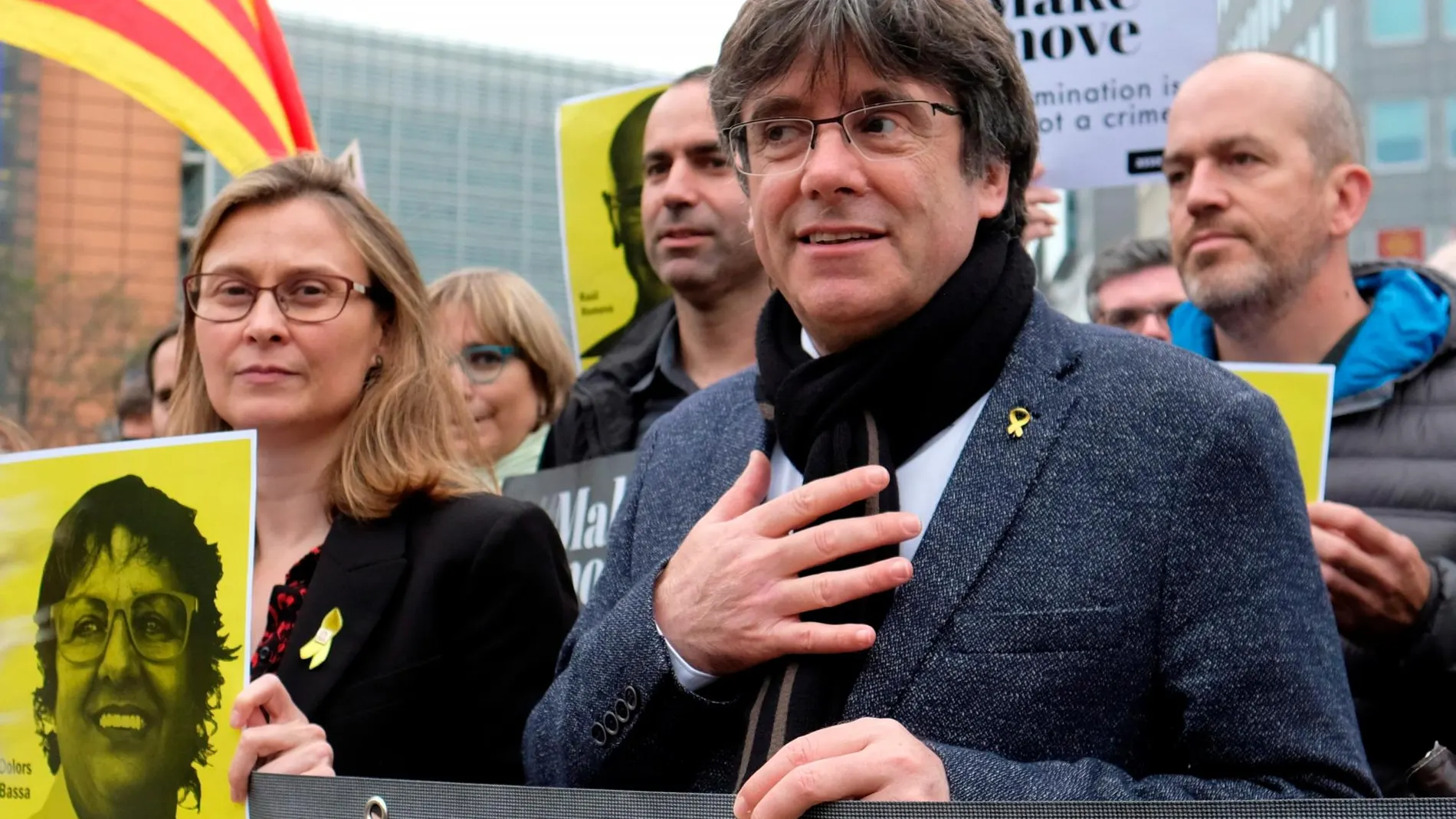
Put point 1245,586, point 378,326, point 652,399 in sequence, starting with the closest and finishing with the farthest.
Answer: point 1245,586 < point 378,326 < point 652,399

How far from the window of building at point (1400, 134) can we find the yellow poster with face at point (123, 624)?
4403 cm

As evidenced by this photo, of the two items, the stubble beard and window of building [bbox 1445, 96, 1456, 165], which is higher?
window of building [bbox 1445, 96, 1456, 165]

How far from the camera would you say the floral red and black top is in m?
2.82

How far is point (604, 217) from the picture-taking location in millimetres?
4664

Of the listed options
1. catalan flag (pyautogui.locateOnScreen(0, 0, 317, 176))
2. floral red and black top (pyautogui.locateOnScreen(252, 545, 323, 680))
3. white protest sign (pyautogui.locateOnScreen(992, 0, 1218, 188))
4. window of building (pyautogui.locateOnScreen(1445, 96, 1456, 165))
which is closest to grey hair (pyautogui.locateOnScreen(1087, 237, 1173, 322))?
white protest sign (pyautogui.locateOnScreen(992, 0, 1218, 188))

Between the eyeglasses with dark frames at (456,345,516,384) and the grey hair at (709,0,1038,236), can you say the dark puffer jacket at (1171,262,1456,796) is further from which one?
the eyeglasses with dark frames at (456,345,516,384)

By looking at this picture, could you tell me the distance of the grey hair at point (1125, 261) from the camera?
17.9ft

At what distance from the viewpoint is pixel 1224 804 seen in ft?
5.48

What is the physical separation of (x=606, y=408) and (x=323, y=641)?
1565mm

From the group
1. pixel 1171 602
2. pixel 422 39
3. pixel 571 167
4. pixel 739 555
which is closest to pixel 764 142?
pixel 739 555

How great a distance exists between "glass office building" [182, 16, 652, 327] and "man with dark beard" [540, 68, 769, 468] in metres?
44.3

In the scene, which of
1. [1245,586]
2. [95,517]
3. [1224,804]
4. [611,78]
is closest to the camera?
[1224,804]

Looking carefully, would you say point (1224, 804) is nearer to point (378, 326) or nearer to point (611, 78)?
point (378, 326)

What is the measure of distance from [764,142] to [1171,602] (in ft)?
2.78
